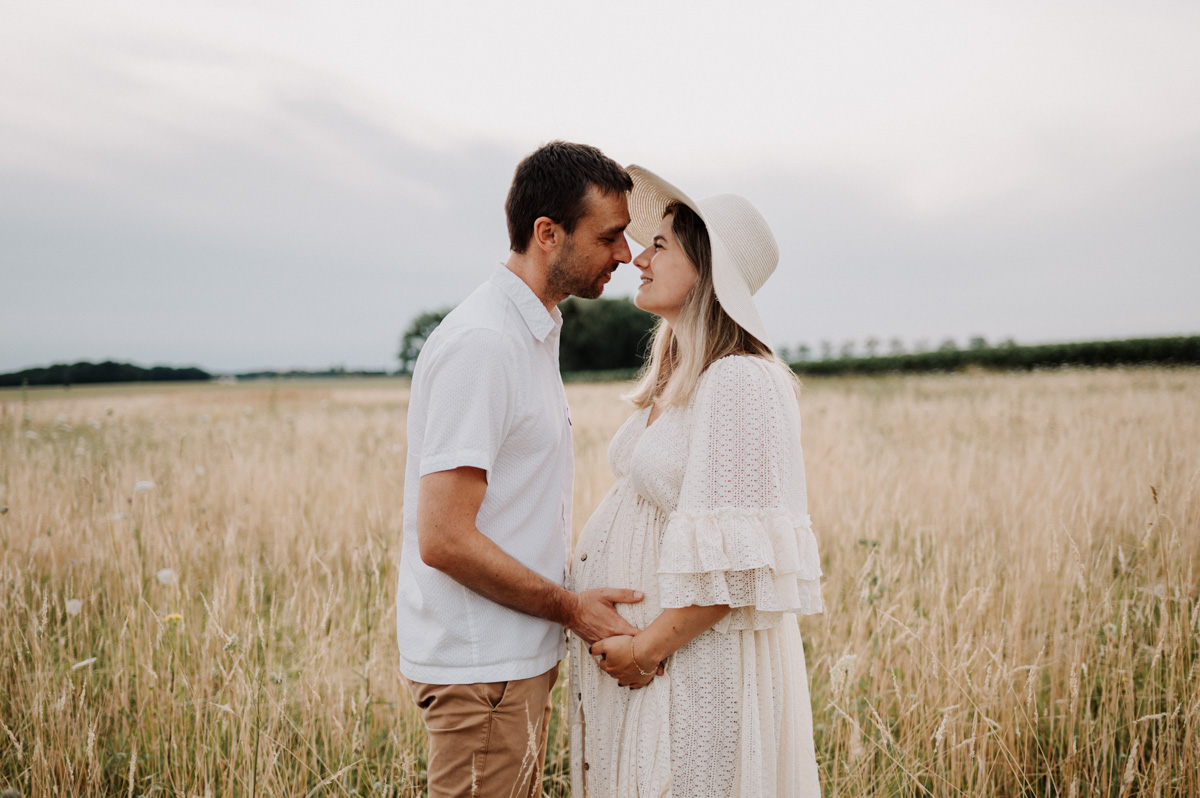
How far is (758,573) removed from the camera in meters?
1.77

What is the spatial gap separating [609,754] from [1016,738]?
6.63ft

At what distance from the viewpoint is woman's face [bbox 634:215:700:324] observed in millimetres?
2156

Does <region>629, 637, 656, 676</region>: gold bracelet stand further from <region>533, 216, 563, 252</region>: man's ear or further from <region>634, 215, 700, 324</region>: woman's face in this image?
<region>533, 216, 563, 252</region>: man's ear

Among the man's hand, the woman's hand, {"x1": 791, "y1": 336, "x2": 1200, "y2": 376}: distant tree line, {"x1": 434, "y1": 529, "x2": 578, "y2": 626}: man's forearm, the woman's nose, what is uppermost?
{"x1": 791, "y1": 336, "x2": 1200, "y2": 376}: distant tree line

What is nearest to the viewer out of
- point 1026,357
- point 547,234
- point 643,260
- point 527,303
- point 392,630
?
point 527,303

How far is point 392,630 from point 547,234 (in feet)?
8.24

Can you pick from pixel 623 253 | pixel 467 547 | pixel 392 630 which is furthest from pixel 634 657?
pixel 392 630

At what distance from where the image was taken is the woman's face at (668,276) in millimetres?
2156

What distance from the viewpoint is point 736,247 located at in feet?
6.89

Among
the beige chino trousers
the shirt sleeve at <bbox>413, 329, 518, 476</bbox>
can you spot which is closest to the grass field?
the beige chino trousers

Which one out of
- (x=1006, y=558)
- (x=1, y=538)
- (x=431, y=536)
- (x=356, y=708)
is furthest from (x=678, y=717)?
(x=1, y=538)

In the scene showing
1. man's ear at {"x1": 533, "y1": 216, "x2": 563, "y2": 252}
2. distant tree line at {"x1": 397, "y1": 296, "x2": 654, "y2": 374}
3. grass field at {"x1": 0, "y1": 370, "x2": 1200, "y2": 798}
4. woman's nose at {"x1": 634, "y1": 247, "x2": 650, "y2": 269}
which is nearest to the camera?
man's ear at {"x1": 533, "y1": 216, "x2": 563, "y2": 252}

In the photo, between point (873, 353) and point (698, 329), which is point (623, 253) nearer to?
point (698, 329)

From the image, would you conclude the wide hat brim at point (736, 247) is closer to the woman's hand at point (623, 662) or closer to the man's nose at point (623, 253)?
the man's nose at point (623, 253)
